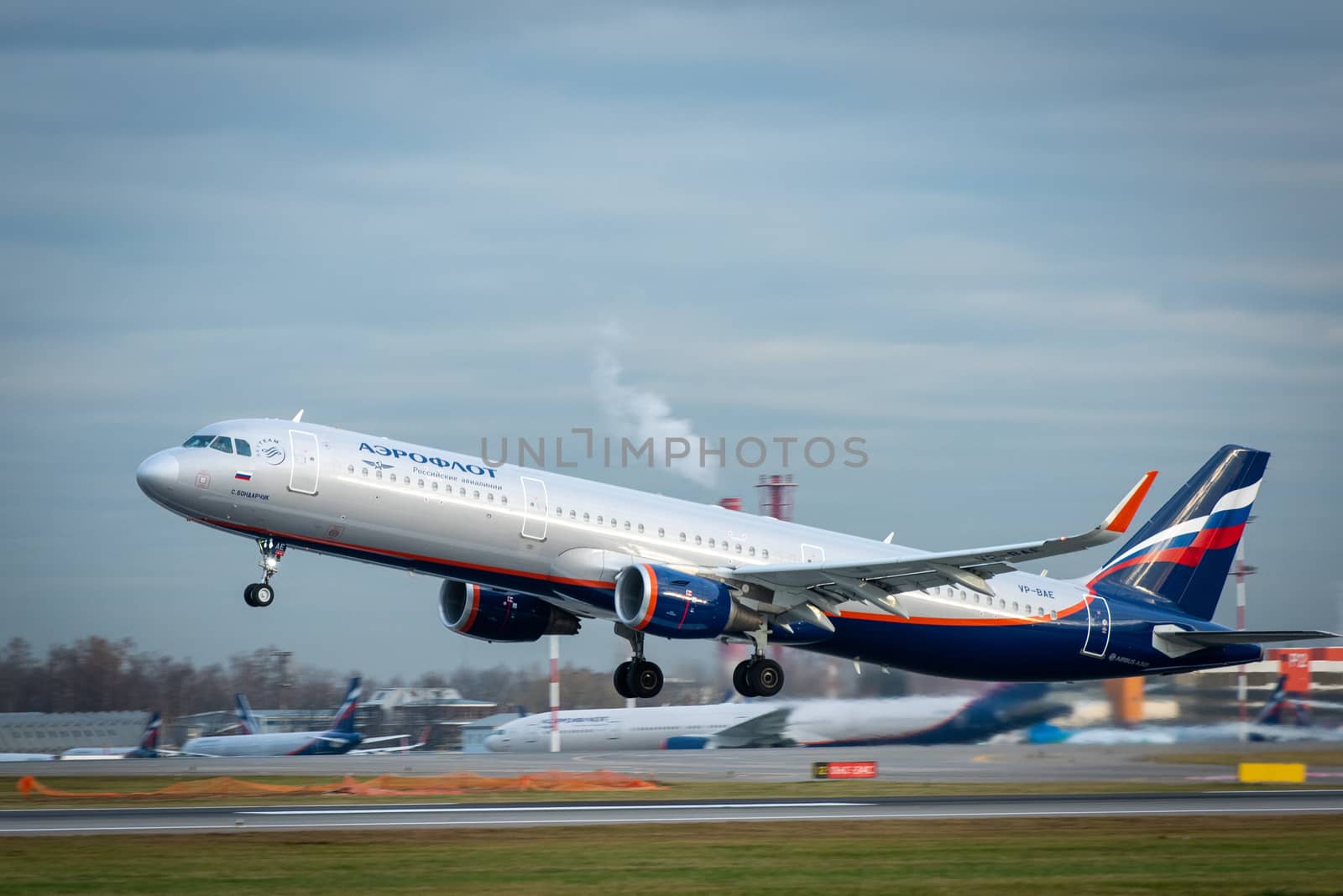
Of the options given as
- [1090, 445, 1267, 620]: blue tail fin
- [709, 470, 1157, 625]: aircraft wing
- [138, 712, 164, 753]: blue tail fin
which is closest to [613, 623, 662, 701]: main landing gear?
[709, 470, 1157, 625]: aircraft wing

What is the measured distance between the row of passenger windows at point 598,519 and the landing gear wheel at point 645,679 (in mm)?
3735

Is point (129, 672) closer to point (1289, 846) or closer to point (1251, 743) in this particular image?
point (1251, 743)

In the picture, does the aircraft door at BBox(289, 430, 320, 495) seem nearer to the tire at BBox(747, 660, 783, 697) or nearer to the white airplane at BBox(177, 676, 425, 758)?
the tire at BBox(747, 660, 783, 697)

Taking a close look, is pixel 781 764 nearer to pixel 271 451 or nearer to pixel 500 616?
pixel 500 616

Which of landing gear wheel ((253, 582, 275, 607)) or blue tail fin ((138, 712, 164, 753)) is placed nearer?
landing gear wheel ((253, 582, 275, 607))

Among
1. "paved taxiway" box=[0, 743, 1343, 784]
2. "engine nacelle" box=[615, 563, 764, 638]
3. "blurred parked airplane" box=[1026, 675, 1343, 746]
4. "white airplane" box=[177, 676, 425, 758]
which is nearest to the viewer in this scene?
"engine nacelle" box=[615, 563, 764, 638]

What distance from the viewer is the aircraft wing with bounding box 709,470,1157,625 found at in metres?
33.8

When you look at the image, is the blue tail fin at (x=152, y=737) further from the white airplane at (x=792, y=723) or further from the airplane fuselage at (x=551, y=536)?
the airplane fuselage at (x=551, y=536)

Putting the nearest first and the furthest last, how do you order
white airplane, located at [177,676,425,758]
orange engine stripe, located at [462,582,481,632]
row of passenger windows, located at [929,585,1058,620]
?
orange engine stripe, located at [462,582,481,632] < row of passenger windows, located at [929,585,1058,620] < white airplane, located at [177,676,425,758]

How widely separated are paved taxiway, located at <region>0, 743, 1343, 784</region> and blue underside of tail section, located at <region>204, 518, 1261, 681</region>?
3118mm

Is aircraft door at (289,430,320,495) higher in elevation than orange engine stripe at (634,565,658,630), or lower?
higher

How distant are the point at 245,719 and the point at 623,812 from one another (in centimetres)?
4706

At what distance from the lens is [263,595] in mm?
Result: 35062

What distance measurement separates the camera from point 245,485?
33625mm
